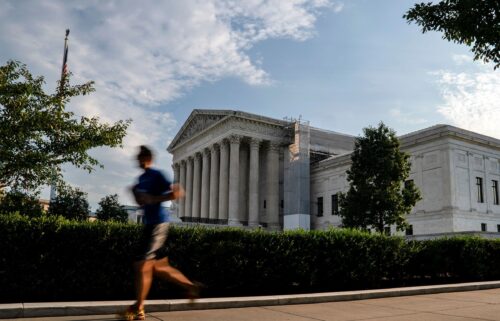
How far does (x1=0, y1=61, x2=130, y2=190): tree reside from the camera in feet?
47.1

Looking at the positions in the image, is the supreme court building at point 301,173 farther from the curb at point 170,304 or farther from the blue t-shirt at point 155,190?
the blue t-shirt at point 155,190

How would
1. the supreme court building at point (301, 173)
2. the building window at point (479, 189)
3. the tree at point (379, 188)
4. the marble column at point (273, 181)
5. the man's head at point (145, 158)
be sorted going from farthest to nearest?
the marble column at point (273, 181) < the building window at point (479, 189) < the supreme court building at point (301, 173) < the tree at point (379, 188) < the man's head at point (145, 158)

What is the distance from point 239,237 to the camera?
462 inches

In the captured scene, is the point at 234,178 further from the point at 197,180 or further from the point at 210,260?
the point at 210,260

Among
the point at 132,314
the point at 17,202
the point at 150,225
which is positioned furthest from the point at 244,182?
the point at 150,225

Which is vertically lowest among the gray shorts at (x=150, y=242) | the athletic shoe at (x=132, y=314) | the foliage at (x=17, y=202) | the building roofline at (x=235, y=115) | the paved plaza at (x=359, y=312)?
the paved plaza at (x=359, y=312)

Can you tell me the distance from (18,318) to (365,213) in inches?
1187

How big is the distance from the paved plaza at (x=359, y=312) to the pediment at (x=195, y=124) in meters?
55.3

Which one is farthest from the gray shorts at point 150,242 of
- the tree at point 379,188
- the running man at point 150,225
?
the tree at point 379,188

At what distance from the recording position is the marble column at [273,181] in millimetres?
64875

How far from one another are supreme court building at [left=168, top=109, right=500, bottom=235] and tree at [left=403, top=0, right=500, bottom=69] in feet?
118

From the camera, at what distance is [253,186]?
206 ft

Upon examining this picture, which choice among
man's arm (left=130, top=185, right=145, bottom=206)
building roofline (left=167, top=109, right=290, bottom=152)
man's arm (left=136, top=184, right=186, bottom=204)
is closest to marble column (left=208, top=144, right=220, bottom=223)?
building roofline (left=167, top=109, right=290, bottom=152)

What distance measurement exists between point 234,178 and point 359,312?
53.3 m
